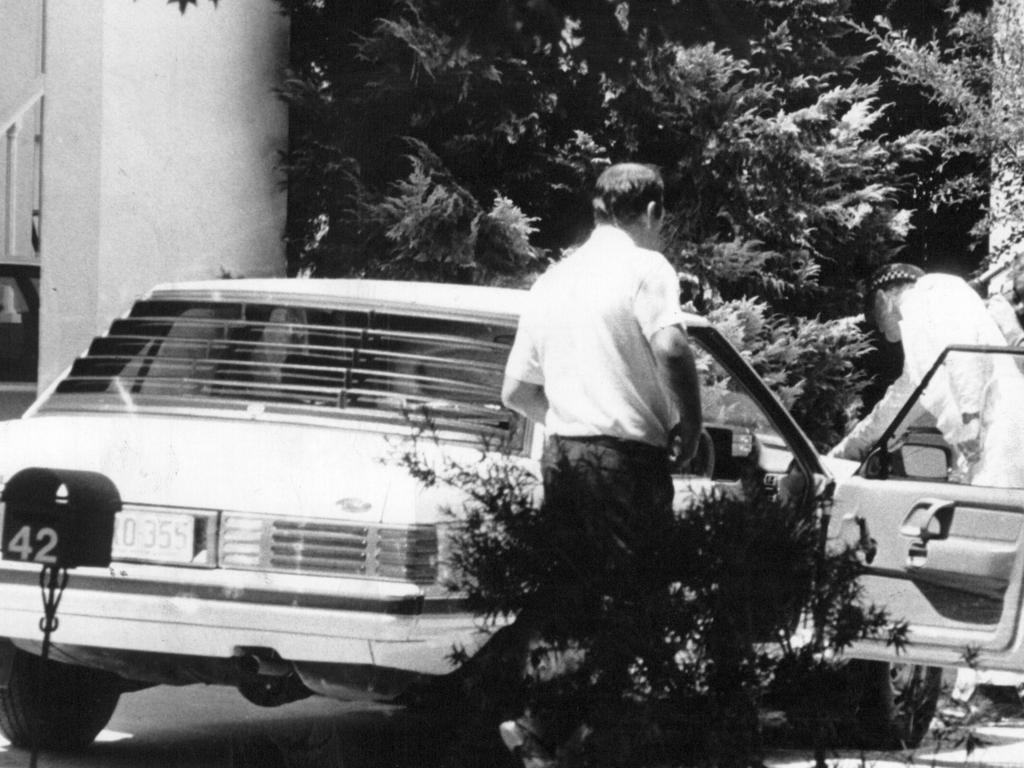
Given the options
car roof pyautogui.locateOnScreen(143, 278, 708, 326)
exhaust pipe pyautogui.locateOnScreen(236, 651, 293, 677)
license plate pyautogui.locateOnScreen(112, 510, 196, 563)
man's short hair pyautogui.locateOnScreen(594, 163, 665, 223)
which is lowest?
exhaust pipe pyautogui.locateOnScreen(236, 651, 293, 677)

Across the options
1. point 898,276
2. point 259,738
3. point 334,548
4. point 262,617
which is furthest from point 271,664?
point 898,276

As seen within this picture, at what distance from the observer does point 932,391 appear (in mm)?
6699

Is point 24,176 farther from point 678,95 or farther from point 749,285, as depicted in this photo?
point 749,285

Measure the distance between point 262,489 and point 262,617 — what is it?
35 cm

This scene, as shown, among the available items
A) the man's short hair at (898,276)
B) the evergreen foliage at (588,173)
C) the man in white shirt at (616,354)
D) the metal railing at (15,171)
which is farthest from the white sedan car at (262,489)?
the metal railing at (15,171)

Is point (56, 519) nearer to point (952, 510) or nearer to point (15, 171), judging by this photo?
point (952, 510)

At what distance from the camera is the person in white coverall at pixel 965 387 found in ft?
21.4

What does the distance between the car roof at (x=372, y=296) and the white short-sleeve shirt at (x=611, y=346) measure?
760 mm

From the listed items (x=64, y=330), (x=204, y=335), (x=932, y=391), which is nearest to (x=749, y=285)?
(x=64, y=330)

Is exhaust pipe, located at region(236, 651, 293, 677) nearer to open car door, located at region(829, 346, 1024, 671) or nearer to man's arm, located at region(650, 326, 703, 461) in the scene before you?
man's arm, located at region(650, 326, 703, 461)

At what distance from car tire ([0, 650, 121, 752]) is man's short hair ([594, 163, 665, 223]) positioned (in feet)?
7.48

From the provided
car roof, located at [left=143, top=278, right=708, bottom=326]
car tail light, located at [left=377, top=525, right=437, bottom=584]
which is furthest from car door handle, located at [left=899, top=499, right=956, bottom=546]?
car tail light, located at [left=377, top=525, right=437, bottom=584]

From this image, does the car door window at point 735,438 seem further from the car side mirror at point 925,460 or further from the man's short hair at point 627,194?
the man's short hair at point 627,194

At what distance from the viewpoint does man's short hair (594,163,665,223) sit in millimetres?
5586
